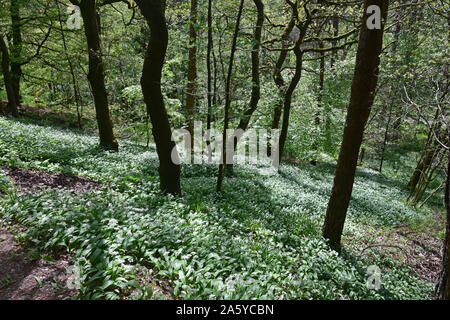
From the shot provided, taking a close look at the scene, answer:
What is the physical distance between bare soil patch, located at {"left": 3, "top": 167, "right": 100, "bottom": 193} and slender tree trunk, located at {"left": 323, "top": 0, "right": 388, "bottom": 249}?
19.7 ft

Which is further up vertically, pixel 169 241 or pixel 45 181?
pixel 45 181

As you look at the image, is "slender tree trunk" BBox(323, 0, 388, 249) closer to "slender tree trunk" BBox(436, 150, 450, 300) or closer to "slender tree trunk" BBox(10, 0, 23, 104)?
"slender tree trunk" BBox(436, 150, 450, 300)

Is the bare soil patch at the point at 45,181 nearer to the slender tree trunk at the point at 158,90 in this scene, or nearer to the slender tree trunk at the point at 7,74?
the slender tree trunk at the point at 158,90

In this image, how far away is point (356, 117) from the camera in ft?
17.2

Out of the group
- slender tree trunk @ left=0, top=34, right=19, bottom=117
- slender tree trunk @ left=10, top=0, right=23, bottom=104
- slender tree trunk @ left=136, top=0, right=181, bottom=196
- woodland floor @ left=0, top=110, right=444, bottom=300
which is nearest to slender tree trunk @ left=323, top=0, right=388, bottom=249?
woodland floor @ left=0, top=110, right=444, bottom=300

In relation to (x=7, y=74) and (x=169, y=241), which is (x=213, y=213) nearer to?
(x=169, y=241)

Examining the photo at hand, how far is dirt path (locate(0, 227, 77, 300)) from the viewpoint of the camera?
321 centimetres

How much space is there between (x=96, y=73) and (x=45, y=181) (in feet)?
18.6

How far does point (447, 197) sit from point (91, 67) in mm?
11895

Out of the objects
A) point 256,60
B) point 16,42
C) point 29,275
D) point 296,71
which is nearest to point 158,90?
point 29,275

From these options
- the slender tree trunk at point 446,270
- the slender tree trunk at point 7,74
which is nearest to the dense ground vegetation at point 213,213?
the slender tree trunk at point 446,270

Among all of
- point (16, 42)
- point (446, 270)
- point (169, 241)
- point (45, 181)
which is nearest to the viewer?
point (446, 270)

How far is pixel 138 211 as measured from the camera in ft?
18.3

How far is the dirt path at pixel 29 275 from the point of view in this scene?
10.5 feet
